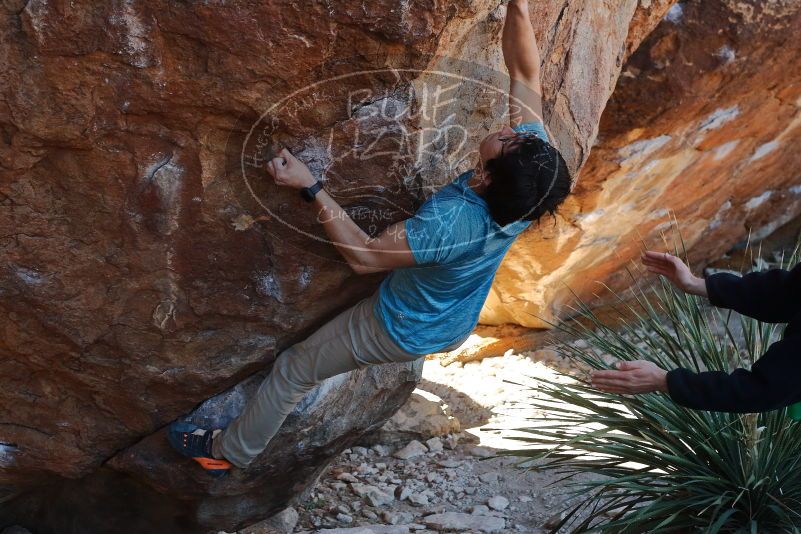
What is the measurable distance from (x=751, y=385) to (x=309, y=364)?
1510mm

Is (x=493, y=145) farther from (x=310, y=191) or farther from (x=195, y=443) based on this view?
(x=195, y=443)

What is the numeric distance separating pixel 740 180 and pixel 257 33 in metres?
4.72

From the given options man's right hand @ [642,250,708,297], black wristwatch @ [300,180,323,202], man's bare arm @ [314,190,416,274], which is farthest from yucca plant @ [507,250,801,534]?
black wristwatch @ [300,180,323,202]

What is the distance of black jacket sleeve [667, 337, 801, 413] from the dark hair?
65cm

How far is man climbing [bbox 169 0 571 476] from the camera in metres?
2.77

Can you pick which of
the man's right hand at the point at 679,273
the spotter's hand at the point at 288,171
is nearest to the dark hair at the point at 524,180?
the man's right hand at the point at 679,273

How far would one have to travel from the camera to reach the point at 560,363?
646cm

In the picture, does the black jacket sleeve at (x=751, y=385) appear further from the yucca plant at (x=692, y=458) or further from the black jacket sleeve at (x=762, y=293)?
the yucca plant at (x=692, y=458)

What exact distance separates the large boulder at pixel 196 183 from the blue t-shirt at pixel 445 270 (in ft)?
0.72

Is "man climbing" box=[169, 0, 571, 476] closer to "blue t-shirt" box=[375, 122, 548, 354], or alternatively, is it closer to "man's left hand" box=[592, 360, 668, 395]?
"blue t-shirt" box=[375, 122, 548, 354]

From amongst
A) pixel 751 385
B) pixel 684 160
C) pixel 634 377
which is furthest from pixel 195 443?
pixel 684 160

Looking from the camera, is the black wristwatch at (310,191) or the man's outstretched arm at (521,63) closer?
the black wristwatch at (310,191)

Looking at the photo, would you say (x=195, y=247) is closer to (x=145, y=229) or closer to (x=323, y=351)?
(x=145, y=229)

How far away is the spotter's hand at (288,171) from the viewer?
2.79 meters
